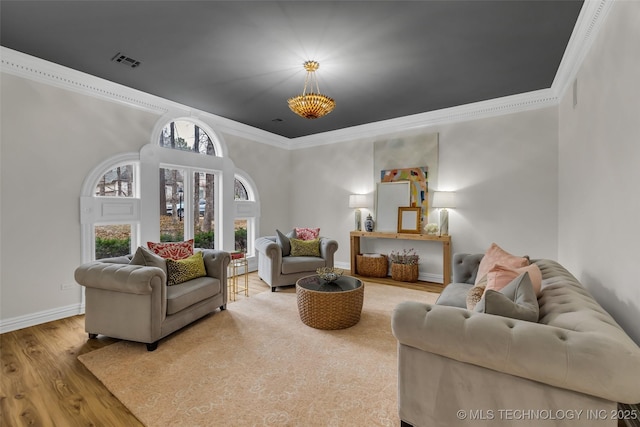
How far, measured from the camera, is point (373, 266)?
5.38 m

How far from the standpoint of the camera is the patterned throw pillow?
3.18 m

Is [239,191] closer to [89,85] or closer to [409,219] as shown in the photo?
[89,85]

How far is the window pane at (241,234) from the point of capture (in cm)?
580

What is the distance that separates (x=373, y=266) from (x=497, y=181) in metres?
2.46

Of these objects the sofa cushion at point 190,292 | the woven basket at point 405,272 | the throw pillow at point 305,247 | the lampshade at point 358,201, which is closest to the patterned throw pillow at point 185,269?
the sofa cushion at point 190,292

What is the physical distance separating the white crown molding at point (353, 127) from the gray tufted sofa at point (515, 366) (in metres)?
2.43

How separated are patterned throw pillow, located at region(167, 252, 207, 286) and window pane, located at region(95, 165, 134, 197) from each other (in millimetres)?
1565

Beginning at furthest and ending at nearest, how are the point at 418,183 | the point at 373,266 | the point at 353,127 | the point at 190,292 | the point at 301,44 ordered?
the point at 353,127 < the point at 373,266 < the point at 418,183 < the point at 190,292 < the point at 301,44

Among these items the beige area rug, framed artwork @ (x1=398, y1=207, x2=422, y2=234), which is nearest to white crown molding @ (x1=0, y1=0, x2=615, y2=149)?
framed artwork @ (x1=398, y1=207, x2=422, y2=234)

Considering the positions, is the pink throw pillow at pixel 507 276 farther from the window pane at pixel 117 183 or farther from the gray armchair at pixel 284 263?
the window pane at pixel 117 183

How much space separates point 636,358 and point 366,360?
5.73ft

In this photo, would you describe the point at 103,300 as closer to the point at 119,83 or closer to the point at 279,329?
the point at 279,329

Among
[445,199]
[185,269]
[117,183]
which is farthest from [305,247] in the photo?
[117,183]

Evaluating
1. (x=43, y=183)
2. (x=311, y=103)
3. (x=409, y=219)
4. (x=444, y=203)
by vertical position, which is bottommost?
(x=409, y=219)
